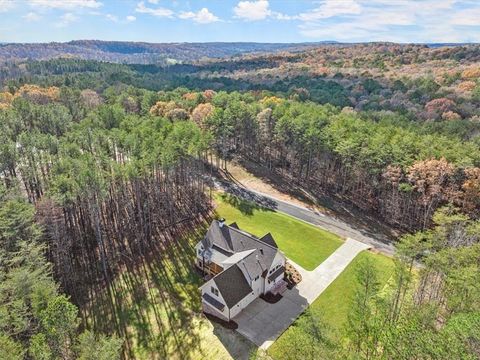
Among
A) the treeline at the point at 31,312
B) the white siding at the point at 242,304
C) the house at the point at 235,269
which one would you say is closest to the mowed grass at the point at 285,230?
the house at the point at 235,269

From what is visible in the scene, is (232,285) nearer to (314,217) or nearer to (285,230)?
(285,230)

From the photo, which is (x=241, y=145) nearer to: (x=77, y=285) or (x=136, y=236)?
(x=136, y=236)

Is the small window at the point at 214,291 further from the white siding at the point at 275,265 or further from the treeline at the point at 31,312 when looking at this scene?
the treeline at the point at 31,312

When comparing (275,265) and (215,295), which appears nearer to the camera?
(215,295)

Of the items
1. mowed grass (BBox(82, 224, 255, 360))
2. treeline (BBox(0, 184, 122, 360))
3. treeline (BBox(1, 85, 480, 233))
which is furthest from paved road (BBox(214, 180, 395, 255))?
treeline (BBox(0, 184, 122, 360))

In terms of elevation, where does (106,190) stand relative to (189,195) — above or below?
above

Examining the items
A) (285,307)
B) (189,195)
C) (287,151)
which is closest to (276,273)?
(285,307)
